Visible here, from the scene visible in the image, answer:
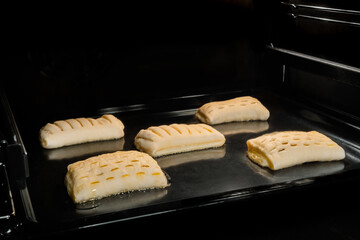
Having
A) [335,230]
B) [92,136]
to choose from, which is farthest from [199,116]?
[335,230]

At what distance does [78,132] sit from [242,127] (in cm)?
96

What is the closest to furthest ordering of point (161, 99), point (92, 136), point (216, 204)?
1. point (216, 204)
2. point (92, 136)
3. point (161, 99)

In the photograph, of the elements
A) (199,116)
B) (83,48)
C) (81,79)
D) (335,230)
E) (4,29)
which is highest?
(4,29)

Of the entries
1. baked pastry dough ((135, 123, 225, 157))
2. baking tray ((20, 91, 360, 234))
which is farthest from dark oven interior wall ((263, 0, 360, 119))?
baked pastry dough ((135, 123, 225, 157))

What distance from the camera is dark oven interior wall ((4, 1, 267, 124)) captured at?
2914mm

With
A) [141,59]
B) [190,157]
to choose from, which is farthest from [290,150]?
[141,59]

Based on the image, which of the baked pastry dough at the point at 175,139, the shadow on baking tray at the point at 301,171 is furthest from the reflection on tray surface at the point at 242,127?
the shadow on baking tray at the point at 301,171

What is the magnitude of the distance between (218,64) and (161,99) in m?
0.48

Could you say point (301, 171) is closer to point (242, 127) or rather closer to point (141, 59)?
point (242, 127)

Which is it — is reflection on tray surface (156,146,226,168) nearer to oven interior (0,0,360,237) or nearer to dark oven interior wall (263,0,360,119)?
oven interior (0,0,360,237)

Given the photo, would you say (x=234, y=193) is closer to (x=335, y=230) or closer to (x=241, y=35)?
(x=335, y=230)

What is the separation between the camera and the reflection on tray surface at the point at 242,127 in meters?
2.85

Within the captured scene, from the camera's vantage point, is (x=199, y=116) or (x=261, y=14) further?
(x=261, y=14)

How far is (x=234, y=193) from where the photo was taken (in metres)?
2.04
